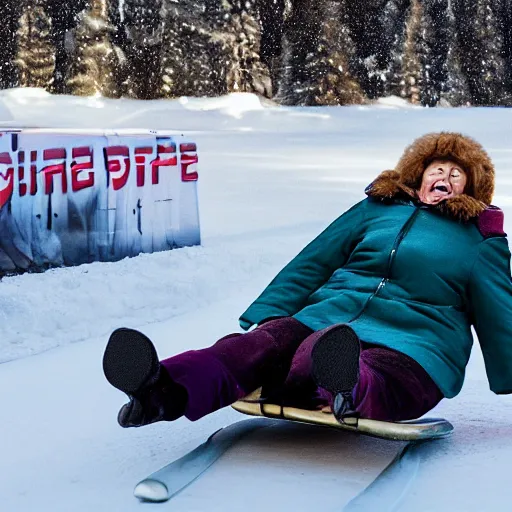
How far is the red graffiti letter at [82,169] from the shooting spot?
19.6 ft

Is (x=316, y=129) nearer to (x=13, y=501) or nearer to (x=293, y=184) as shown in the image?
(x=293, y=184)

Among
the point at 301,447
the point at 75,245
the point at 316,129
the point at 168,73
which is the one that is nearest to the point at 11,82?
the point at 168,73

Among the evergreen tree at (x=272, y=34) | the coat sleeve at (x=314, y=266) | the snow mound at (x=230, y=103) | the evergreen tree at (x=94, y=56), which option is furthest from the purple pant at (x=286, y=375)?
the evergreen tree at (x=272, y=34)

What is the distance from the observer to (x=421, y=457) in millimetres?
2531

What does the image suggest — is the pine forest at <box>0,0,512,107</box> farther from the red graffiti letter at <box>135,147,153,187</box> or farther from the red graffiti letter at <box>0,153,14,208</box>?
the red graffiti letter at <box>0,153,14,208</box>

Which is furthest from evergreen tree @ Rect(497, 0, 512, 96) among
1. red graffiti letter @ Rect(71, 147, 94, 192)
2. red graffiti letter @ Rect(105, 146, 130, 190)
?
red graffiti letter @ Rect(71, 147, 94, 192)

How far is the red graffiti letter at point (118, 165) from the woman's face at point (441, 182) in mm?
3620

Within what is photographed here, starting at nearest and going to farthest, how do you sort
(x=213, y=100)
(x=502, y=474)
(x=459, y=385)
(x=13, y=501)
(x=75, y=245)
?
(x=13, y=501), (x=502, y=474), (x=459, y=385), (x=75, y=245), (x=213, y=100)

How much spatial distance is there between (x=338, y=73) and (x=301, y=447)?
1877 centimetres

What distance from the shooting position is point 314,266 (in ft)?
9.45

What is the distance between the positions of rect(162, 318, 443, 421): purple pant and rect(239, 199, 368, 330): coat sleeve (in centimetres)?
23

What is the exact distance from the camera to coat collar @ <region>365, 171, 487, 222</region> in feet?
8.98

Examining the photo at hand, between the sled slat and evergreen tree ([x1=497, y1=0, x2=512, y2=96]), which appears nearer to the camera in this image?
the sled slat

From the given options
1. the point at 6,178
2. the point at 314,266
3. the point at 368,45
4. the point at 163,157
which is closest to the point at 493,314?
the point at 314,266
